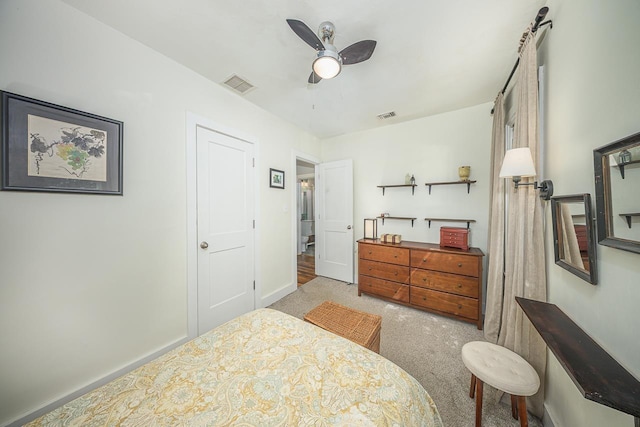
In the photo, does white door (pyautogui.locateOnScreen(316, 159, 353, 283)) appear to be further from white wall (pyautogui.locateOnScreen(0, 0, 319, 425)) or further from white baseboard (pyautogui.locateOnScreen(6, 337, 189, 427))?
white baseboard (pyautogui.locateOnScreen(6, 337, 189, 427))

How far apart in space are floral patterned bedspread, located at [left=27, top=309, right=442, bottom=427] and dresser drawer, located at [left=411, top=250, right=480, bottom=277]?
187 centimetres

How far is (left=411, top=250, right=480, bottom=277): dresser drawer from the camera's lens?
233 centimetres

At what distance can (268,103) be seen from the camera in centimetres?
260

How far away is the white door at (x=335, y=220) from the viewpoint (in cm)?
359

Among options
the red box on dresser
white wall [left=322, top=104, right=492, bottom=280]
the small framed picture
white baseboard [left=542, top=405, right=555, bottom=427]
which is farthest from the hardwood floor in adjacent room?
white baseboard [left=542, top=405, right=555, bottom=427]

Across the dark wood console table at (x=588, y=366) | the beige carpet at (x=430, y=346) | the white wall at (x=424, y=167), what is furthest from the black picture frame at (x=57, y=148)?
the white wall at (x=424, y=167)

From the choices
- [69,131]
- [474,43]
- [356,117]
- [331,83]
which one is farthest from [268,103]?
[474,43]

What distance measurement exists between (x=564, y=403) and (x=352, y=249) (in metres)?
2.60

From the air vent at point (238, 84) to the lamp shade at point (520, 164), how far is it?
2455 mm

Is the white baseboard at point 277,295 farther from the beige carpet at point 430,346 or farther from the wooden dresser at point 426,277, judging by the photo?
the wooden dresser at point 426,277

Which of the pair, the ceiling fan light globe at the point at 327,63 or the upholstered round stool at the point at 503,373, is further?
the ceiling fan light globe at the point at 327,63

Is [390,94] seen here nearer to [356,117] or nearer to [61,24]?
[356,117]

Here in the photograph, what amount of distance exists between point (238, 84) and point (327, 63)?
129 cm

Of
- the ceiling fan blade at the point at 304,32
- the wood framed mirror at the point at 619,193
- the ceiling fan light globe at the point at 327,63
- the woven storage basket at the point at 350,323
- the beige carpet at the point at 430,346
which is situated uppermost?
the ceiling fan blade at the point at 304,32
